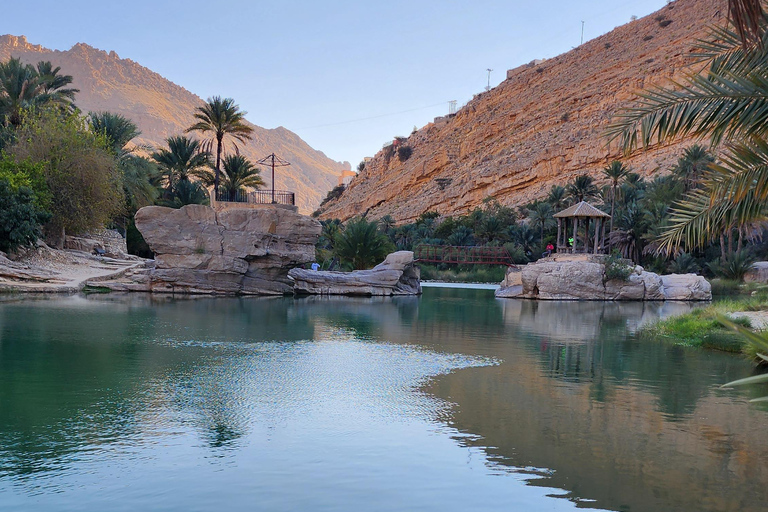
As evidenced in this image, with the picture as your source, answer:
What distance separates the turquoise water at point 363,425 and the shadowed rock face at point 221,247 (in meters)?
12.2

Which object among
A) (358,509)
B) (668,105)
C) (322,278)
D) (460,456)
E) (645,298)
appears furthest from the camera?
(645,298)

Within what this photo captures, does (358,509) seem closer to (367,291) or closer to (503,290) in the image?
(367,291)

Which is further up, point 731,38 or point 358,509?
point 731,38

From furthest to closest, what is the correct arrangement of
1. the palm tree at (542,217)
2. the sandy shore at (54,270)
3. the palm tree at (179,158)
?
the palm tree at (542,217), the palm tree at (179,158), the sandy shore at (54,270)

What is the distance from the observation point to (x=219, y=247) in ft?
83.4

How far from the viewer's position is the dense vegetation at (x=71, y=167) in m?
25.1

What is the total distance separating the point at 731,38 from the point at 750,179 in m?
1.46

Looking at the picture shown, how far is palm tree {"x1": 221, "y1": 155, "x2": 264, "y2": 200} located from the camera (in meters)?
38.8

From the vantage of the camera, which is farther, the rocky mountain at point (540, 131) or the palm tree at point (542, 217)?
the rocky mountain at point (540, 131)

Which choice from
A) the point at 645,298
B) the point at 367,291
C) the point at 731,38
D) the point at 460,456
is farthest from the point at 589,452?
the point at 645,298

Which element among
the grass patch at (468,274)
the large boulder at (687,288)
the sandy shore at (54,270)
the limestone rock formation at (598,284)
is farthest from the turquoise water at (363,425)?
the grass patch at (468,274)

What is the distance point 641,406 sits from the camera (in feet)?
25.1

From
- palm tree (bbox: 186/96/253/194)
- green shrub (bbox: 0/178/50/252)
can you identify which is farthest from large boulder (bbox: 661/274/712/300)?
green shrub (bbox: 0/178/50/252)

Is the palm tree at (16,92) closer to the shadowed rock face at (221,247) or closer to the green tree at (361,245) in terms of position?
the shadowed rock face at (221,247)
